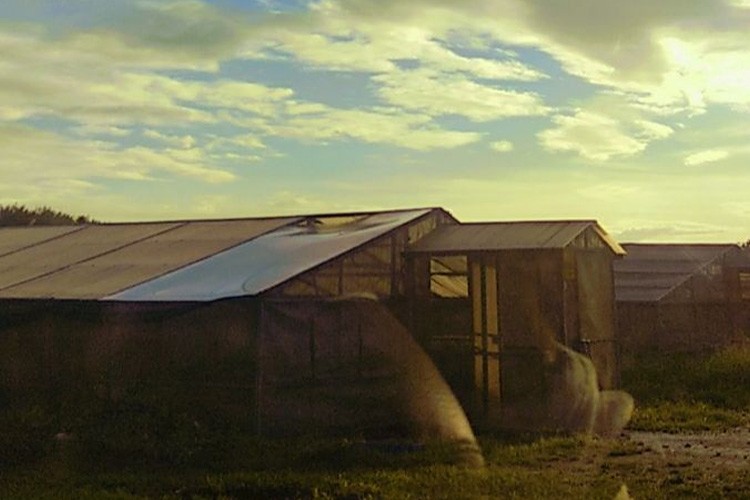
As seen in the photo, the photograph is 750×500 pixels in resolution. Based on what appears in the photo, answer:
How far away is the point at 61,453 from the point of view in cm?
1338

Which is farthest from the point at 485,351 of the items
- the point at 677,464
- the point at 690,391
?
the point at 677,464

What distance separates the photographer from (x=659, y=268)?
32594 millimetres

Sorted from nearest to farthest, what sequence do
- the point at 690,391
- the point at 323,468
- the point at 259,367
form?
the point at 323,468 → the point at 259,367 → the point at 690,391

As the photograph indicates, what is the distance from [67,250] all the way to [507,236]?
9.78 m

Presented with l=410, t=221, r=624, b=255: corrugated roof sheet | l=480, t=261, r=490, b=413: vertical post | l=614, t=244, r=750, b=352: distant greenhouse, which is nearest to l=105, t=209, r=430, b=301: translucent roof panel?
l=410, t=221, r=624, b=255: corrugated roof sheet

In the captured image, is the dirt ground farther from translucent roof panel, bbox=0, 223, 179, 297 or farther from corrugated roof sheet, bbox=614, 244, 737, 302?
corrugated roof sheet, bbox=614, 244, 737, 302

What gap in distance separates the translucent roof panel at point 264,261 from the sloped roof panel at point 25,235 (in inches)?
258

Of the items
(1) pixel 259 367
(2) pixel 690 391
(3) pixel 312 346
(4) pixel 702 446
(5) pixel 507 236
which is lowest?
(4) pixel 702 446

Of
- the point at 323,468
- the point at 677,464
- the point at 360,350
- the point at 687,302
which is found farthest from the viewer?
the point at 687,302

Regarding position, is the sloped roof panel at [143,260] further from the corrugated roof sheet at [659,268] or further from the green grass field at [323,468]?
the corrugated roof sheet at [659,268]

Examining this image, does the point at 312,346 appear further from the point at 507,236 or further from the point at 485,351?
the point at 507,236

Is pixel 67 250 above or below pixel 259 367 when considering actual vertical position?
above

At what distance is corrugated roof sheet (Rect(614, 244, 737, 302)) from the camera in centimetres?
3103

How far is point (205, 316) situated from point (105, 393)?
2210 mm
